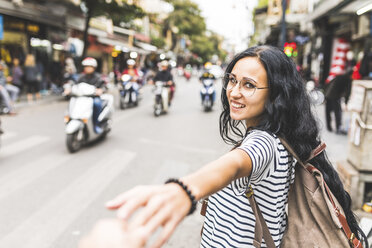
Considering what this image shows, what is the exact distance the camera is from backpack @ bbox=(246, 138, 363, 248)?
1.32 m

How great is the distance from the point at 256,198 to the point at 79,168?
4505 millimetres

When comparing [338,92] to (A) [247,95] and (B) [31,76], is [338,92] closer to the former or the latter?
(A) [247,95]

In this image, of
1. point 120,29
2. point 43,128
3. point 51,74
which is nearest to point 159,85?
point 43,128

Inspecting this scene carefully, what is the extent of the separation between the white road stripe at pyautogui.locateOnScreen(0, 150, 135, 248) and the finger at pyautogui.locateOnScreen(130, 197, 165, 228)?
111 inches

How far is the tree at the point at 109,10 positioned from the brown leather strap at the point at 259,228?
54.8 ft

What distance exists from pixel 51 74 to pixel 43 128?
8992 millimetres

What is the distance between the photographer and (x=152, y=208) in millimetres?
715

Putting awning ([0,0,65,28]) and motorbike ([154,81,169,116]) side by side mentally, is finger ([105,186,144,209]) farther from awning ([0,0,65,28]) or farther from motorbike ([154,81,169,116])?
awning ([0,0,65,28])

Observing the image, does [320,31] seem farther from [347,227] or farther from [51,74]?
[347,227]

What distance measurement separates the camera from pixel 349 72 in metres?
7.57

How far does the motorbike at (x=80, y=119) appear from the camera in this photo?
6.14m

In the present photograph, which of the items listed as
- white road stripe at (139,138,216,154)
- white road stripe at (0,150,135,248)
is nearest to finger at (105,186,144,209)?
white road stripe at (0,150,135,248)

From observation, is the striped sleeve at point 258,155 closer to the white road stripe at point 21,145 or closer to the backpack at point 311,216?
the backpack at point 311,216

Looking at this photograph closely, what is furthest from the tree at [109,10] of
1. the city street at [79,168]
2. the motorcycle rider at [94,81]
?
the motorcycle rider at [94,81]
